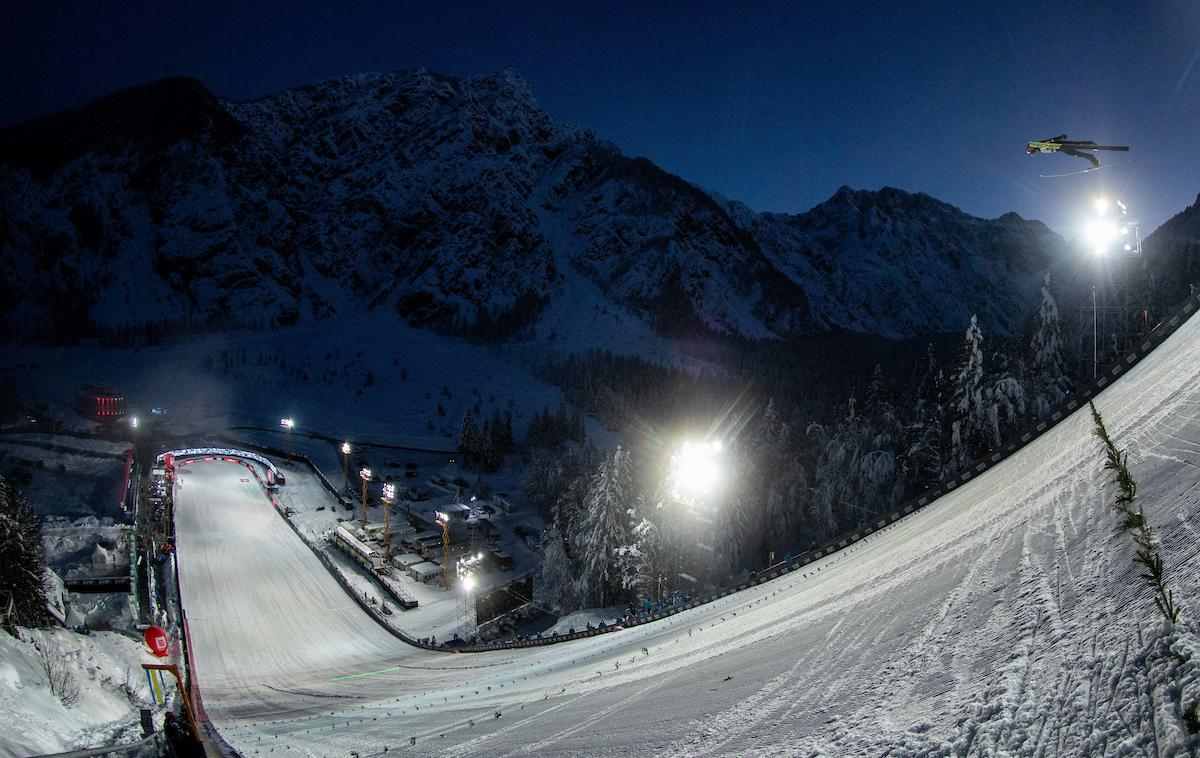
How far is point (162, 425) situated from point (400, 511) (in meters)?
50.1

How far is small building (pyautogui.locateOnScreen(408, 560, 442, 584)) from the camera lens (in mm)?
42188

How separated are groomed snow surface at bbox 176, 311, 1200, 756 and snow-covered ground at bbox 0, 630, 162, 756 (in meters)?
3.18

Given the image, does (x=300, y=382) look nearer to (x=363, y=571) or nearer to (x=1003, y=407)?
(x=363, y=571)

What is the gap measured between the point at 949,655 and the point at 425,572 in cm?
4226

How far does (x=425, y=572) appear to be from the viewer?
42500 mm

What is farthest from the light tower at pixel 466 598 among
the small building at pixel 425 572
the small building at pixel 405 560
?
the small building at pixel 405 560

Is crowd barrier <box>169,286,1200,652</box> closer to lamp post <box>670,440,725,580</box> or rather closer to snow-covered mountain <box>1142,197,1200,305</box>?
lamp post <box>670,440,725,580</box>

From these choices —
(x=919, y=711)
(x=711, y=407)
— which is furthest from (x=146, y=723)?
(x=711, y=407)

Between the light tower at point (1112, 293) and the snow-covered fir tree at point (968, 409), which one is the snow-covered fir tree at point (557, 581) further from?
the light tower at point (1112, 293)

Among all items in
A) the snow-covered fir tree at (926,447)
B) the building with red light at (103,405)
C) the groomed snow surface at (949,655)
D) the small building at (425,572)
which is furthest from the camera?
the building with red light at (103,405)

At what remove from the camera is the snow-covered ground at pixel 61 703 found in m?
7.99

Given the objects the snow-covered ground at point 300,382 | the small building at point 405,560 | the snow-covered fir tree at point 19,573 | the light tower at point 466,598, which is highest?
the snow-covered ground at point 300,382

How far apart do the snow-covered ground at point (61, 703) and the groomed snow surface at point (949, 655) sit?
3.18 metres

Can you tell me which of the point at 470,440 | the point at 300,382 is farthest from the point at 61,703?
the point at 300,382
